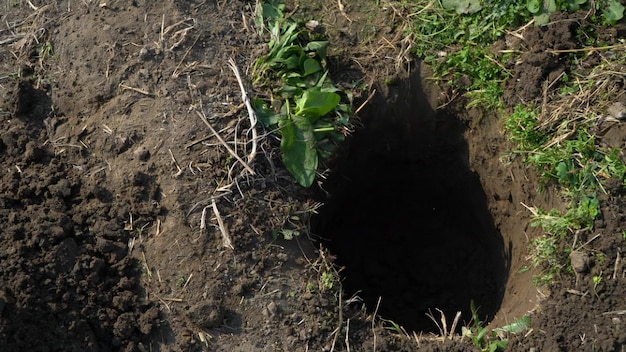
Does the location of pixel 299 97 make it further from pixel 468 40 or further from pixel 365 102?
pixel 468 40

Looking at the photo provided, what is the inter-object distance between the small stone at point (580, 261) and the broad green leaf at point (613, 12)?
1.21 m

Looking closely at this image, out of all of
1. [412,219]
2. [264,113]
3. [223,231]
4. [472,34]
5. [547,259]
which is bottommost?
[412,219]

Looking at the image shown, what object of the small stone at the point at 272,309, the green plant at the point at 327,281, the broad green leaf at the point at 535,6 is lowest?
the small stone at the point at 272,309

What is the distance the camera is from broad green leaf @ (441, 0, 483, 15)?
12.2ft

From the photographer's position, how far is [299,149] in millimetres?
3475

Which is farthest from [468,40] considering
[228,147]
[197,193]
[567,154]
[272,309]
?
[272,309]

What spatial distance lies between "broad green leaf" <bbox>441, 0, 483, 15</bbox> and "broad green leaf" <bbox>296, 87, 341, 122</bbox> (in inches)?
34.0

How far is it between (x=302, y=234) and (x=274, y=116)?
610mm

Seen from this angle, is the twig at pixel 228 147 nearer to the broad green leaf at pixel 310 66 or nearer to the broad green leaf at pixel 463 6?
the broad green leaf at pixel 310 66

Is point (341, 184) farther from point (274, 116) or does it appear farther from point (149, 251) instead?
point (149, 251)

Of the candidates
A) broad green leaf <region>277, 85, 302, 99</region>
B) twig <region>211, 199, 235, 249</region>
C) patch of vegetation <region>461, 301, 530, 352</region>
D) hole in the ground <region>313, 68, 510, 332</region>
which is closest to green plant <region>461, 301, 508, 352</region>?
patch of vegetation <region>461, 301, 530, 352</region>

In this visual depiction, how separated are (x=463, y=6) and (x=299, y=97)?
3.44 feet

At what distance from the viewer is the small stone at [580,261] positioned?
323 centimetres

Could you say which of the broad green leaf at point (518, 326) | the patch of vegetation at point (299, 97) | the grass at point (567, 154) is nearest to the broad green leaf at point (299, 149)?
the patch of vegetation at point (299, 97)
